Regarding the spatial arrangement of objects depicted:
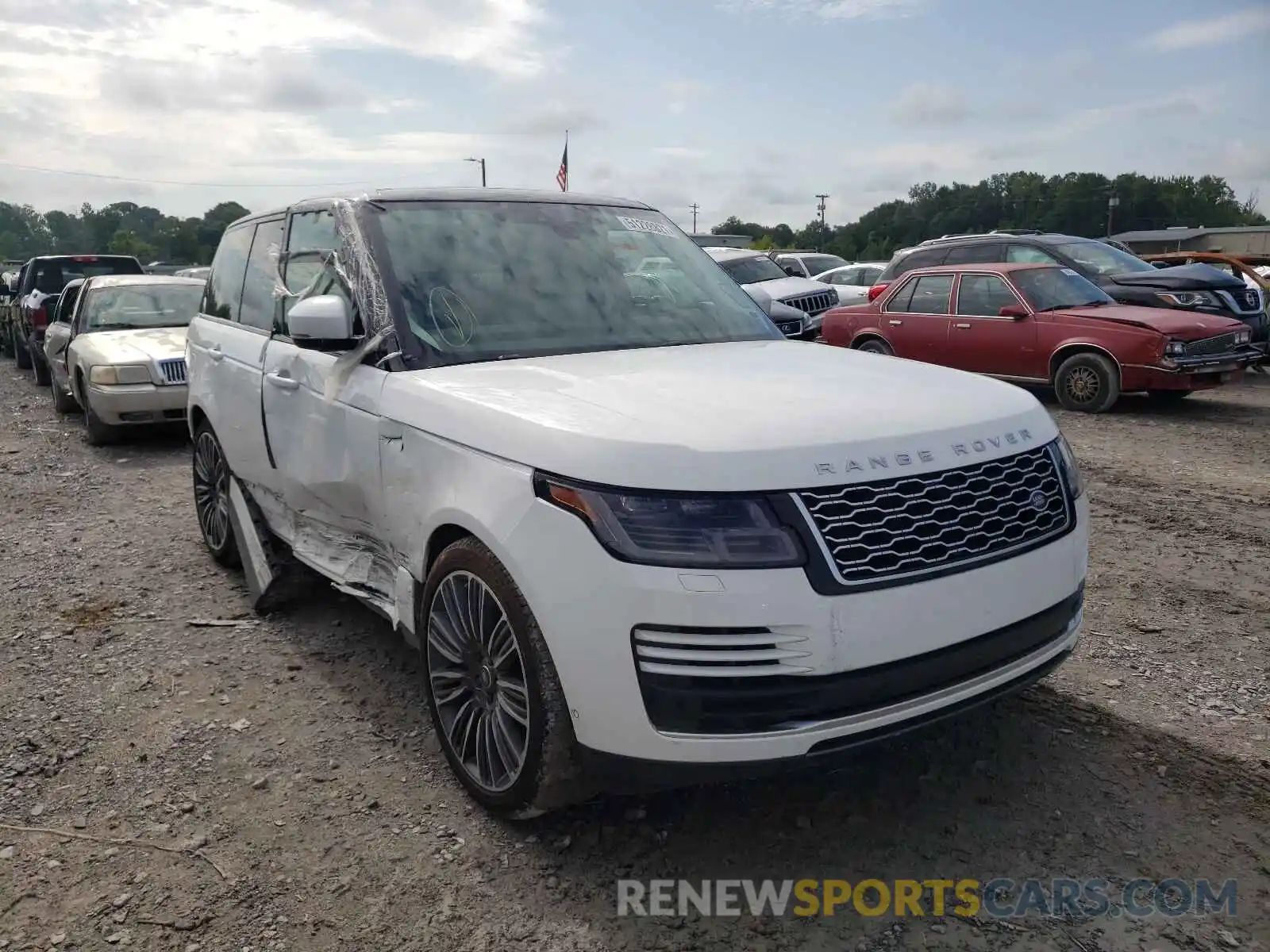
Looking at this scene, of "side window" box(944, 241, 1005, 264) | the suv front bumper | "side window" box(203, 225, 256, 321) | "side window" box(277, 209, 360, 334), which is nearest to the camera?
the suv front bumper

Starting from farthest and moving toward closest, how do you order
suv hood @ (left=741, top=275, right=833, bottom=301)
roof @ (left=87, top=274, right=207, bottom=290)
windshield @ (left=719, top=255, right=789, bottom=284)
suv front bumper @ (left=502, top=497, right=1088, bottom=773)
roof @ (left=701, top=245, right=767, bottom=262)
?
roof @ (left=701, top=245, right=767, bottom=262)
windshield @ (left=719, top=255, right=789, bottom=284)
suv hood @ (left=741, top=275, right=833, bottom=301)
roof @ (left=87, top=274, right=207, bottom=290)
suv front bumper @ (left=502, top=497, right=1088, bottom=773)

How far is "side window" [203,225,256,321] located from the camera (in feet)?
16.5

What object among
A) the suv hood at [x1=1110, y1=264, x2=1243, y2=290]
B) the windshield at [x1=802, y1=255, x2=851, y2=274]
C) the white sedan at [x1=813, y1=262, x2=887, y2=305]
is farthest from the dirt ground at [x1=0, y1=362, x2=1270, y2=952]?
the windshield at [x1=802, y1=255, x2=851, y2=274]

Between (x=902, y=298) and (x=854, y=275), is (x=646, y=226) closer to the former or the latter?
(x=902, y=298)

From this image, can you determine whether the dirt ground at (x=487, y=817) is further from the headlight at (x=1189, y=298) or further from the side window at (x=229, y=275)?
the headlight at (x=1189, y=298)

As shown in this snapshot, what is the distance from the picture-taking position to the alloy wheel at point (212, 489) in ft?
17.2

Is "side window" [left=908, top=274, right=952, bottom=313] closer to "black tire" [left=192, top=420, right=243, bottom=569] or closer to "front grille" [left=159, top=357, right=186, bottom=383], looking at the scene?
"front grille" [left=159, top=357, right=186, bottom=383]

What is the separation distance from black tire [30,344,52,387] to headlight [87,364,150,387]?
267 inches

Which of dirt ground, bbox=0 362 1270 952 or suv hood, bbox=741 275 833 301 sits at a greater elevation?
suv hood, bbox=741 275 833 301

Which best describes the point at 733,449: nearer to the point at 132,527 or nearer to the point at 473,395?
the point at 473,395

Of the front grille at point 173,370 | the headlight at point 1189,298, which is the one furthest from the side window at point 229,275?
the headlight at point 1189,298

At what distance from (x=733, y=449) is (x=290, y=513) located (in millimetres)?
2658

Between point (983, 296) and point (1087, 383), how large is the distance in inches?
61.3

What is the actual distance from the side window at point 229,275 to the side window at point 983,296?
26.8 ft
